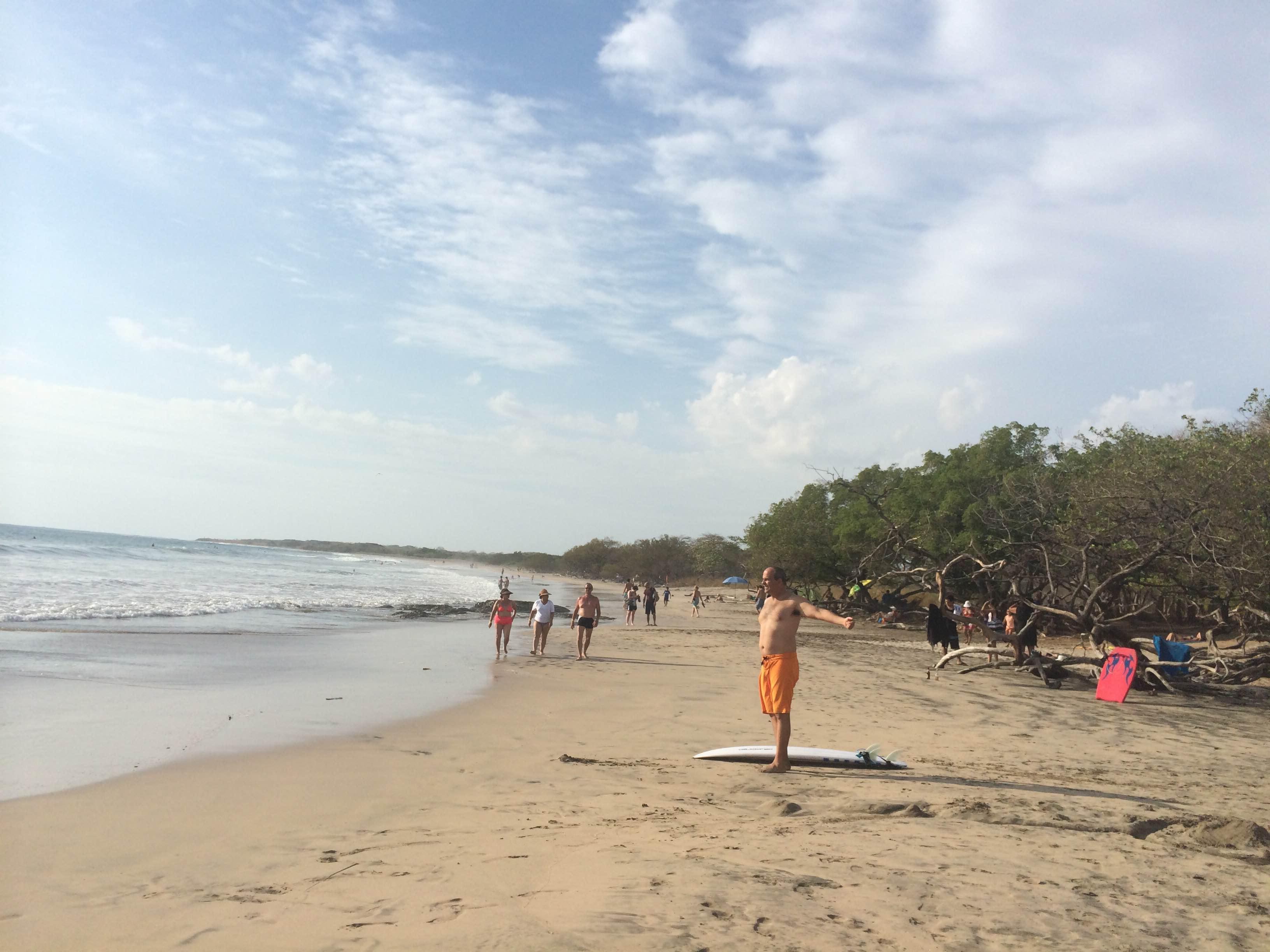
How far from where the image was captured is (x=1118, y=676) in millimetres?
12672

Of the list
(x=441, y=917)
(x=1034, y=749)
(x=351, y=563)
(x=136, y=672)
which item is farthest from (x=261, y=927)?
(x=351, y=563)

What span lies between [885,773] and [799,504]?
3972 cm

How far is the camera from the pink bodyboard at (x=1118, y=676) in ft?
41.0

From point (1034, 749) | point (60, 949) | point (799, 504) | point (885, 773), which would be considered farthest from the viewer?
point (799, 504)

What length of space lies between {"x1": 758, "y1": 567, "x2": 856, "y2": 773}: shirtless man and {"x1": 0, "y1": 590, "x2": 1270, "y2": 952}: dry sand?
33 centimetres

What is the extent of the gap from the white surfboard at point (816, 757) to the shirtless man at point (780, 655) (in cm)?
20

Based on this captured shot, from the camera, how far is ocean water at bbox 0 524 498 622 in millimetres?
22688

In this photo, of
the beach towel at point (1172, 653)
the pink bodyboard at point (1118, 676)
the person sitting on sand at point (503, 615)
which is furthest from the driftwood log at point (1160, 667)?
the person sitting on sand at point (503, 615)

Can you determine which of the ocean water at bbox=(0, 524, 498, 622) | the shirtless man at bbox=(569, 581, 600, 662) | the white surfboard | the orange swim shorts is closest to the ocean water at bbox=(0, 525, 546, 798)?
the ocean water at bbox=(0, 524, 498, 622)

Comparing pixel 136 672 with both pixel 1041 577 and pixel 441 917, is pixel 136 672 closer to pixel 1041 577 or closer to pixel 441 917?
pixel 441 917

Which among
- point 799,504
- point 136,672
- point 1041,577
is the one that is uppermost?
point 799,504

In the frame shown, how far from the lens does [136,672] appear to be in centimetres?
1217

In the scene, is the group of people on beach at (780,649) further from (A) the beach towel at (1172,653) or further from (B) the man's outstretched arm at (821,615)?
(A) the beach towel at (1172,653)

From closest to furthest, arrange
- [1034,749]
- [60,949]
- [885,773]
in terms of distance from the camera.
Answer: [60,949], [885,773], [1034,749]
